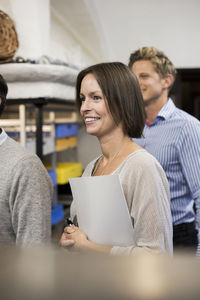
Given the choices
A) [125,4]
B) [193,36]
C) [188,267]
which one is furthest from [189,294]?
[125,4]

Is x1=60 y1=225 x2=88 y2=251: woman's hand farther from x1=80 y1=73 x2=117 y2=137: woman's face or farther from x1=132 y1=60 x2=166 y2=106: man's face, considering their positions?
x1=132 y1=60 x2=166 y2=106: man's face

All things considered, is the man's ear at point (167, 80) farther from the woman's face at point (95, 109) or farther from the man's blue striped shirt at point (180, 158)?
the woman's face at point (95, 109)

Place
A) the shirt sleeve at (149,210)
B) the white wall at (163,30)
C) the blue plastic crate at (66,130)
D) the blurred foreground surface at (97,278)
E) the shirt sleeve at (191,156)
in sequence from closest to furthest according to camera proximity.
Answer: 1. the blurred foreground surface at (97,278)
2. the shirt sleeve at (149,210)
3. the shirt sleeve at (191,156)
4. the white wall at (163,30)
5. the blue plastic crate at (66,130)

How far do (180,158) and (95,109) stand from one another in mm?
235

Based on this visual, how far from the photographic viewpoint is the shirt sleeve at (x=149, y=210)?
16.1 inches

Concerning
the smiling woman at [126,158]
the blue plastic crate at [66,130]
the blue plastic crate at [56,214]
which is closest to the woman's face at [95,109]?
the smiling woman at [126,158]

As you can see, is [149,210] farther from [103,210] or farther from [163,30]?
[163,30]

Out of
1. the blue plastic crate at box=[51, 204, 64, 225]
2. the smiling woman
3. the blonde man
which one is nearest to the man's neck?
the blonde man

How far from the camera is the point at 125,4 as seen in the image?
1.32 meters

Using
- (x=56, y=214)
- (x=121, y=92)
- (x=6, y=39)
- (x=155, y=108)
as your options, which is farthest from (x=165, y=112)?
(x=56, y=214)

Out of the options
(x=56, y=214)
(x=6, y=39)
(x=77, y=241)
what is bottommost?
(x=56, y=214)

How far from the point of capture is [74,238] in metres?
0.46

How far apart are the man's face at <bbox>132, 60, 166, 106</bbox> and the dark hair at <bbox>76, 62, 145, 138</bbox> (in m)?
0.23

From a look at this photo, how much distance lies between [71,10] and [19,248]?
1814 millimetres
